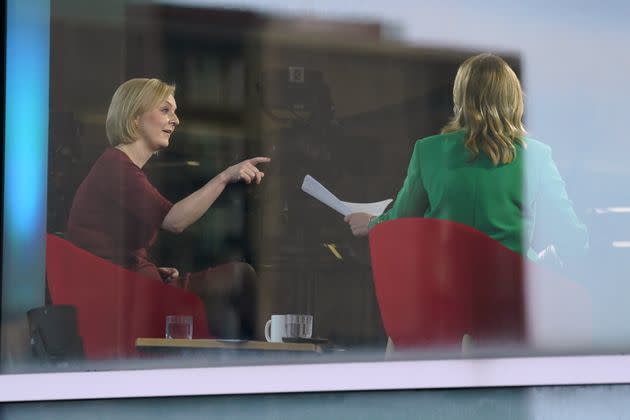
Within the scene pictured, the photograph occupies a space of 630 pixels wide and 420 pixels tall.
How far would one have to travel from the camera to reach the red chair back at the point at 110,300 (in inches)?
216

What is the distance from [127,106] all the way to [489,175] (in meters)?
1.36

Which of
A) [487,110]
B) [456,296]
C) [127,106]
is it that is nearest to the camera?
[456,296]

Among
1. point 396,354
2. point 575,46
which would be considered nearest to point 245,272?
point 396,354

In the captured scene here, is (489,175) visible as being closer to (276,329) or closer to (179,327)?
(276,329)

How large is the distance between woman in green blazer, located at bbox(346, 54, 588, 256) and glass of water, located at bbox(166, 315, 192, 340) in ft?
2.27

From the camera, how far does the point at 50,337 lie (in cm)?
550

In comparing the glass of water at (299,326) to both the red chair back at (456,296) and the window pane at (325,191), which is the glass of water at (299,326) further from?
the red chair back at (456,296)

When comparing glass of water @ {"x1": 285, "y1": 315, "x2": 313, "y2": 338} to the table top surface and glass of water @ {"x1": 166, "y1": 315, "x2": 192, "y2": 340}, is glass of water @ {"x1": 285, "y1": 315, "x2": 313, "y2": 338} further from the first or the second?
glass of water @ {"x1": 166, "y1": 315, "x2": 192, "y2": 340}

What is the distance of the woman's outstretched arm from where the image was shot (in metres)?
5.46

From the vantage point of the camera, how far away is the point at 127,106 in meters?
5.58

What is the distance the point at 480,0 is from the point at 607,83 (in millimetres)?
558

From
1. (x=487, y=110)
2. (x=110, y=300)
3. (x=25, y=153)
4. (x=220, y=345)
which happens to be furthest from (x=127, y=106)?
(x=487, y=110)

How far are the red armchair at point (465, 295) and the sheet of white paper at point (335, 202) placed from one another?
11 cm

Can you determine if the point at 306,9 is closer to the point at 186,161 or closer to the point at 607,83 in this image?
the point at 186,161
